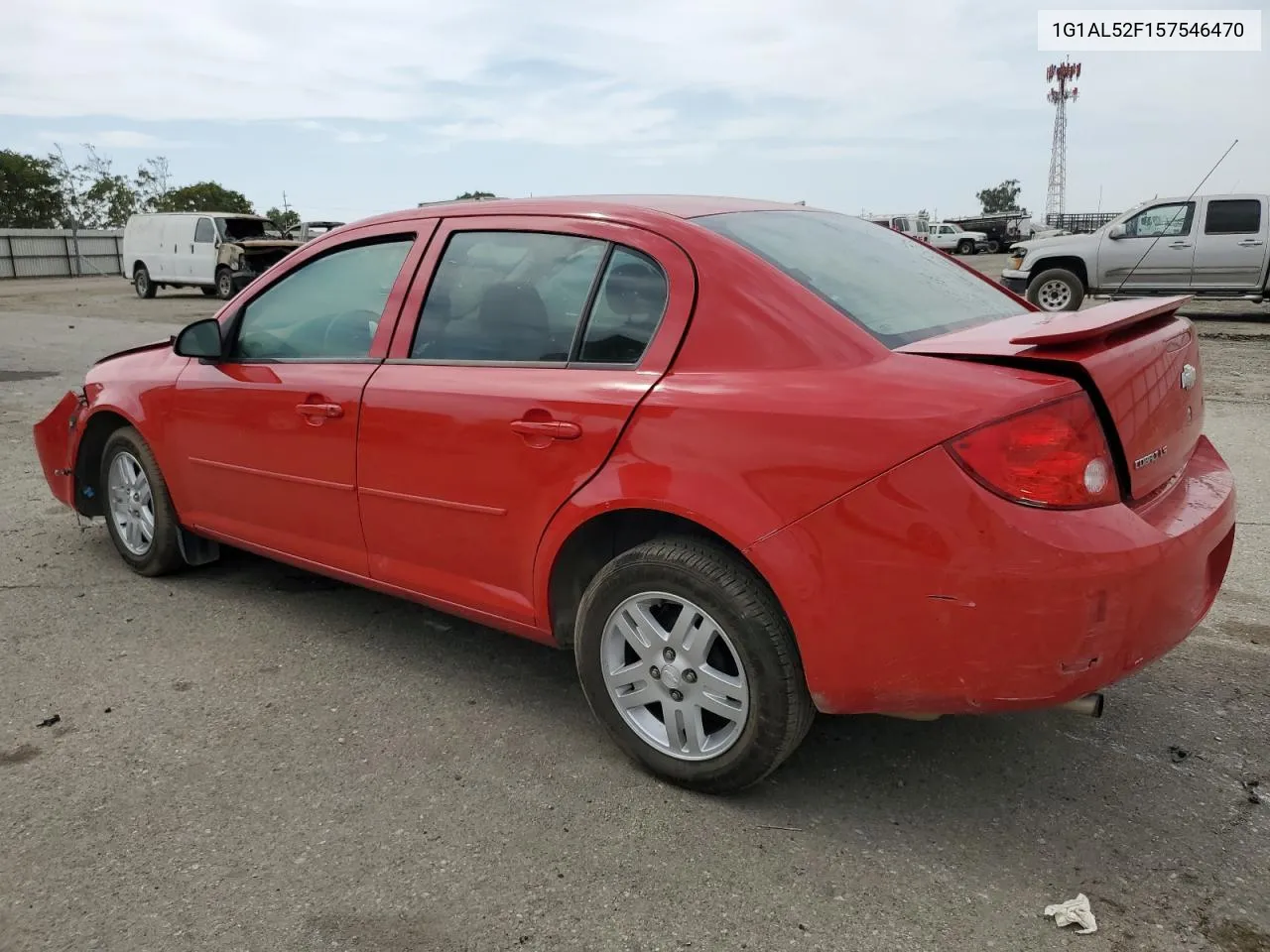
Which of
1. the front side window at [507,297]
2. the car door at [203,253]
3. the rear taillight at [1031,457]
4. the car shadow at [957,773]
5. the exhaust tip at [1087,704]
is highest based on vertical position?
the car door at [203,253]

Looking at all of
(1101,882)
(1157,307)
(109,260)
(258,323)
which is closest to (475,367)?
(258,323)

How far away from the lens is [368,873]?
8.18 feet

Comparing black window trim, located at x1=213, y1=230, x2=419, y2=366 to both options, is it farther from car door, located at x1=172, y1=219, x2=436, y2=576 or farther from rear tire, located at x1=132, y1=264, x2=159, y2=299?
rear tire, located at x1=132, y1=264, x2=159, y2=299

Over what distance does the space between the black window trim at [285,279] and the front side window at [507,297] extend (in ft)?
0.61

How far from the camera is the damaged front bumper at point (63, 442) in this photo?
15.8 feet

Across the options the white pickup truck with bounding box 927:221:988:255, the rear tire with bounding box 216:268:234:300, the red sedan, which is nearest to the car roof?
the red sedan

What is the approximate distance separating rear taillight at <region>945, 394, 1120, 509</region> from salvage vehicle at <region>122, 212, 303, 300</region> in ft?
71.3

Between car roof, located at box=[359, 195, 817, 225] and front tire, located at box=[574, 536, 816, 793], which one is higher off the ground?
car roof, located at box=[359, 195, 817, 225]

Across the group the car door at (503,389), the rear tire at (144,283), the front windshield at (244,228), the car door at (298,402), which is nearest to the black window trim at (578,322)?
the car door at (503,389)

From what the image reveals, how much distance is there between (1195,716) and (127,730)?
3.33 meters

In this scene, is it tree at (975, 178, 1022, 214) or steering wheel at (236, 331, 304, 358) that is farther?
tree at (975, 178, 1022, 214)

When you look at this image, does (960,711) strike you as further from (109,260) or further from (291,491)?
(109,260)

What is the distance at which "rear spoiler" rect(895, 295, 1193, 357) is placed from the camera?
7.94 feet

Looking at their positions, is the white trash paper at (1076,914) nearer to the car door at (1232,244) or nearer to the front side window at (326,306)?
the front side window at (326,306)
